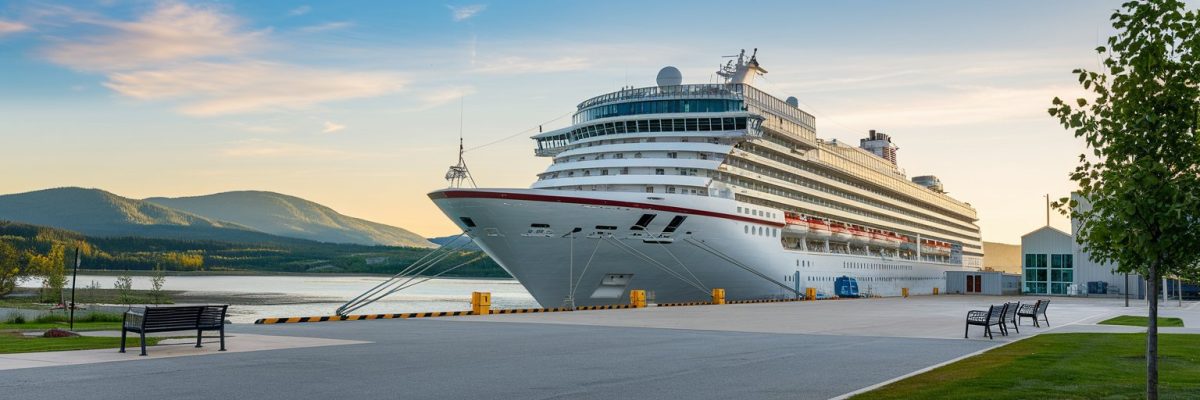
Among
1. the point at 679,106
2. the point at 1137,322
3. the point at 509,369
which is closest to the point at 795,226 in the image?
the point at 679,106

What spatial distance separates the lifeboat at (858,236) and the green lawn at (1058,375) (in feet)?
137

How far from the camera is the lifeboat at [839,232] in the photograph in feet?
182

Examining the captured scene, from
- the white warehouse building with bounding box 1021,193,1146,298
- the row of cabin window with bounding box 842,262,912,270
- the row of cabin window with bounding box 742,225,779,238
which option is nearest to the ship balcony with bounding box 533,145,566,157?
the row of cabin window with bounding box 742,225,779,238

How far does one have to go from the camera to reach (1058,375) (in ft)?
39.7

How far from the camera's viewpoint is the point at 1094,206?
9328mm

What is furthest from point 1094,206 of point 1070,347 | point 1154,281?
point 1070,347

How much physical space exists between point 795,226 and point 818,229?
12.7 ft

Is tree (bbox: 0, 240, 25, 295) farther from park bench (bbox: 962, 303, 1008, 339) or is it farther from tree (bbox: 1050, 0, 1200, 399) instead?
tree (bbox: 1050, 0, 1200, 399)

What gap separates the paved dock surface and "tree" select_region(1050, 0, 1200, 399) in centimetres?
343

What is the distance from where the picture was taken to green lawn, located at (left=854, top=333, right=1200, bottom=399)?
10430 millimetres

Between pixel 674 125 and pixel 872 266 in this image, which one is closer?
→ pixel 674 125

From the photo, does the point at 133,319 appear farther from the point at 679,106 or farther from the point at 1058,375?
the point at 679,106

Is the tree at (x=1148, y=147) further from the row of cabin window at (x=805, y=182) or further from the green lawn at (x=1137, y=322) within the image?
the row of cabin window at (x=805, y=182)

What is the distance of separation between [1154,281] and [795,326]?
15.1 meters
